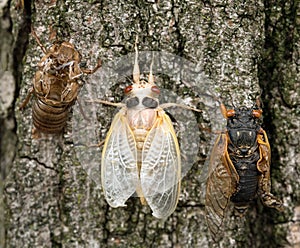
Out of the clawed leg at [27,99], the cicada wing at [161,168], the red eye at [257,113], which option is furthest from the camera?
the clawed leg at [27,99]

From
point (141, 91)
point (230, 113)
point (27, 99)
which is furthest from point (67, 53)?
point (230, 113)

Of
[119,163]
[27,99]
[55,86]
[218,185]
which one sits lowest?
[218,185]

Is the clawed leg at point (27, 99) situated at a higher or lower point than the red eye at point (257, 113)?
higher

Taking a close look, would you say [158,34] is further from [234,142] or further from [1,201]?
[1,201]

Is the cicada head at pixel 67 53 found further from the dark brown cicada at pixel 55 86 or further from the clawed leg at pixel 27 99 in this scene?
the clawed leg at pixel 27 99

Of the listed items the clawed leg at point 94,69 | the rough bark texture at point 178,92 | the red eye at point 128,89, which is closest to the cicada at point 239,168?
the rough bark texture at point 178,92

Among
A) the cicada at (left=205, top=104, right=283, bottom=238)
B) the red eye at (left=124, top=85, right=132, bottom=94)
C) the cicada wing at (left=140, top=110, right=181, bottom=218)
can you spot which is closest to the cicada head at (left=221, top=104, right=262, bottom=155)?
the cicada at (left=205, top=104, right=283, bottom=238)

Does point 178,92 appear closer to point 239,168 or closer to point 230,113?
point 230,113

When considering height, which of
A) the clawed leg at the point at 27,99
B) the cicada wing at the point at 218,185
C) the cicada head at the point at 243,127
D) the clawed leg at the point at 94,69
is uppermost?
the clawed leg at the point at 94,69
